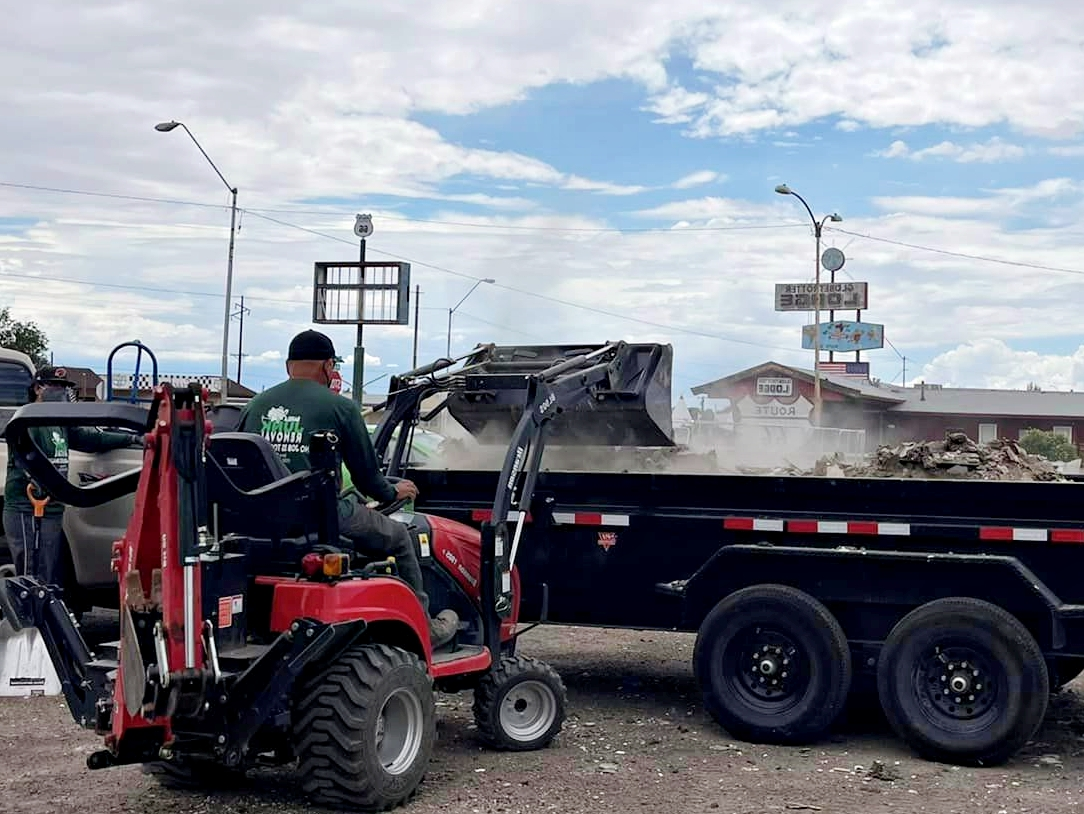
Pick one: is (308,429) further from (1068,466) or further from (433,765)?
(1068,466)

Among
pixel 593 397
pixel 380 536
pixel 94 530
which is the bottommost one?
pixel 94 530

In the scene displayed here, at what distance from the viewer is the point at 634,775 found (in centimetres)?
676

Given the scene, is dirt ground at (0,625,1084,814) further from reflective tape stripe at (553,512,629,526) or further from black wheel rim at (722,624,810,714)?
reflective tape stripe at (553,512,629,526)

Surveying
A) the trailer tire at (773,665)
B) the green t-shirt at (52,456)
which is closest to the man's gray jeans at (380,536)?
the trailer tire at (773,665)

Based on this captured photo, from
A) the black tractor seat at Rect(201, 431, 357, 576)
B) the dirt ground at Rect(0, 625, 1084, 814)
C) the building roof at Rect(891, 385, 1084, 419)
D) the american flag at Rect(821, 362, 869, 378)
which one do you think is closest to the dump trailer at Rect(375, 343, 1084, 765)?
the dirt ground at Rect(0, 625, 1084, 814)

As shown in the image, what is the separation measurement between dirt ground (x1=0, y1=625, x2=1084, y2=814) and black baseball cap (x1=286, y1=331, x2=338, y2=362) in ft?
6.76

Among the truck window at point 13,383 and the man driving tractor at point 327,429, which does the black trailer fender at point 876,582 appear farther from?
the truck window at point 13,383

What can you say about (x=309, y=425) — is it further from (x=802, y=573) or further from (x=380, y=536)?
(x=802, y=573)

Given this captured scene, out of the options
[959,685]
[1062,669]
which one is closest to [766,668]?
[959,685]

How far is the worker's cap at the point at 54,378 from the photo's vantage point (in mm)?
9328

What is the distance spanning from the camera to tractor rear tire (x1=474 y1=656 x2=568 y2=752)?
7062 mm

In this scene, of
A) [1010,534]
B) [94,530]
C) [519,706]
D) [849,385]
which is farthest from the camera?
[849,385]

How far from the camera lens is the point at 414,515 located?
7277 millimetres

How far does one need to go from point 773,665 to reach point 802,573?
22.5 inches
